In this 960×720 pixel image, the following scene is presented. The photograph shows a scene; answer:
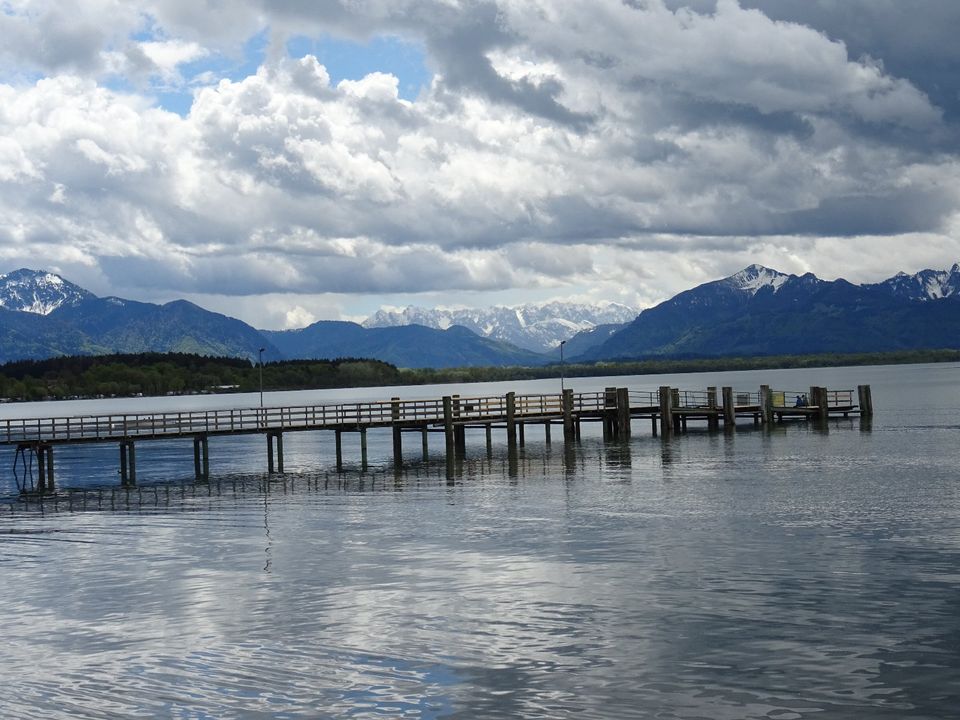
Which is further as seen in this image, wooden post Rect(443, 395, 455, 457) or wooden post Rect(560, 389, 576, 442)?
wooden post Rect(560, 389, 576, 442)

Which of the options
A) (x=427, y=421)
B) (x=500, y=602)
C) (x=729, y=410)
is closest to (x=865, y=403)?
(x=729, y=410)

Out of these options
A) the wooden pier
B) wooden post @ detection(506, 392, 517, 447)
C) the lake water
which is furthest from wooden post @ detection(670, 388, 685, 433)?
the lake water

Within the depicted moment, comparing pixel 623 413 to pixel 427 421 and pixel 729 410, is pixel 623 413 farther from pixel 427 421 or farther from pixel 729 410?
pixel 427 421

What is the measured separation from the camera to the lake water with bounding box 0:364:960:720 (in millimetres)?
20781

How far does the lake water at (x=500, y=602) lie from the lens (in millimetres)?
20781

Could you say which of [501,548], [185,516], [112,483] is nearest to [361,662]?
[501,548]

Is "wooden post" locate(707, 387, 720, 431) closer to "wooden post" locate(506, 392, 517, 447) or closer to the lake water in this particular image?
"wooden post" locate(506, 392, 517, 447)

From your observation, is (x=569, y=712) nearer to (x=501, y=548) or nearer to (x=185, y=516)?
(x=501, y=548)

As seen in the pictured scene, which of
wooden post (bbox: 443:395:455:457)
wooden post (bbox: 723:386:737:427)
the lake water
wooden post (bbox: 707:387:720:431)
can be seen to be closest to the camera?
the lake water

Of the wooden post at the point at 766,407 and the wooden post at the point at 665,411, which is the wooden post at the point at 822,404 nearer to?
the wooden post at the point at 766,407

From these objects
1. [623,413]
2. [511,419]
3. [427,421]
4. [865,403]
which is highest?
[427,421]

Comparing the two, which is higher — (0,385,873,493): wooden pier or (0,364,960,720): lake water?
(0,385,873,493): wooden pier

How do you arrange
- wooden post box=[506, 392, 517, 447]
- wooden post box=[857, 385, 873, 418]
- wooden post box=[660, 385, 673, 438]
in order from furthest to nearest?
wooden post box=[857, 385, 873, 418], wooden post box=[660, 385, 673, 438], wooden post box=[506, 392, 517, 447]

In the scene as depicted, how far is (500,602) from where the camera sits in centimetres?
2817
